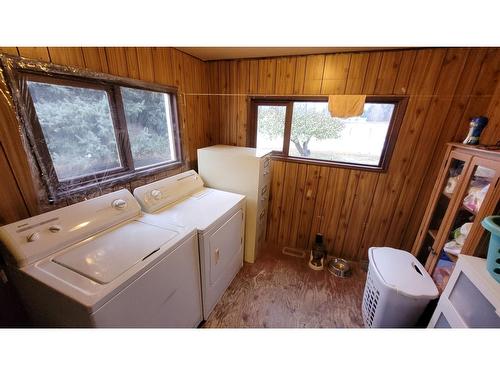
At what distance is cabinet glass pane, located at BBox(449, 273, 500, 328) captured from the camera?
95 centimetres

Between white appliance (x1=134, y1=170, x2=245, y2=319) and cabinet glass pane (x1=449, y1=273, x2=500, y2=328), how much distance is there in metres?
1.54

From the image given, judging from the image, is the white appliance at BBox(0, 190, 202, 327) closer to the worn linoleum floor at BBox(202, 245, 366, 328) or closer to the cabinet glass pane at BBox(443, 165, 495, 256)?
the worn linoleum floor at BBox(202, 245, 366, 328)

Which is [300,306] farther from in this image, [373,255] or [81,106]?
[81,106]

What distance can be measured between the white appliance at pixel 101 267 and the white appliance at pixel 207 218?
12cm

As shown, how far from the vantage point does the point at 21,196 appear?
3.68 ft

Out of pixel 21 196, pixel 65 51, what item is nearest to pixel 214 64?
pixel 65 51

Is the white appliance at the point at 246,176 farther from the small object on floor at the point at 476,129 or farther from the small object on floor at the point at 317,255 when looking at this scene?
the small object on floor at the point at 476,129

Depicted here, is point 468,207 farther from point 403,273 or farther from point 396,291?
point 396,291

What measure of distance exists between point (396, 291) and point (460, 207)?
0.80 meters

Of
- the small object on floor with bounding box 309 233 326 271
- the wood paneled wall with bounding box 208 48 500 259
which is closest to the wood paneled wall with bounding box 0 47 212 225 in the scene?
the wood paneled wall with bounding box 208 48 500 259

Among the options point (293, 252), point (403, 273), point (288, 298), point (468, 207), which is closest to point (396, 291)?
point (403, 273)

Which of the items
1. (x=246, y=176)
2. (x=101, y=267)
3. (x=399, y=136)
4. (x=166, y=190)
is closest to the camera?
(x=101, y=267)

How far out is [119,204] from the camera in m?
1.44
